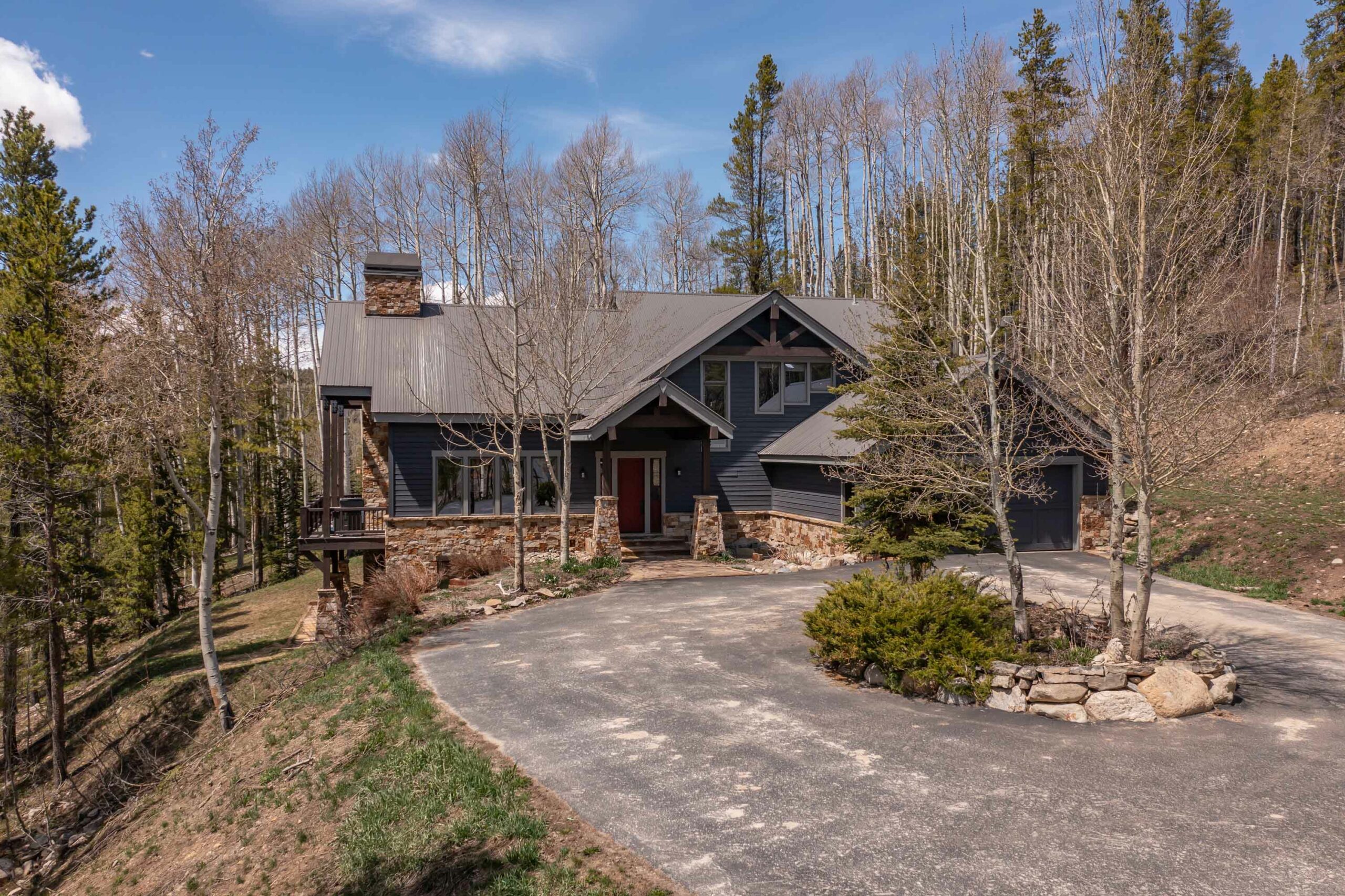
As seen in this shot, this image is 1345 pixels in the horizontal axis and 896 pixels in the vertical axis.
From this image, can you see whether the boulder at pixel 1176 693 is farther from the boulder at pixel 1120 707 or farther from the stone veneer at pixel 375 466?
the stone veneer at pixel 375 466

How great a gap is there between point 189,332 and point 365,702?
6.48m

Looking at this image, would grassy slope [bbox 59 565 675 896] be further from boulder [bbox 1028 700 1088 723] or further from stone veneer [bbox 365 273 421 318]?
stone veneer [bbox 365 273 421 318]

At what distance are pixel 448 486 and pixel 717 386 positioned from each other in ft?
26.2

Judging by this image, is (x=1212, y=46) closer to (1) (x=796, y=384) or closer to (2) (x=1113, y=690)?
(1) (x=796, y=384)

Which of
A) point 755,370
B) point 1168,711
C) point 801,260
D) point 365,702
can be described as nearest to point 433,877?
point 365,702

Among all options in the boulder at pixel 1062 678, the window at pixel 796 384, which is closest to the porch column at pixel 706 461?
the window at pixel 796 384

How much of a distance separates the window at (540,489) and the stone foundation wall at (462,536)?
0.45 meters

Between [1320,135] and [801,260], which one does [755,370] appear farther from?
[1320,135]

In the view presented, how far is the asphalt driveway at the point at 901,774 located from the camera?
5555 millimetres

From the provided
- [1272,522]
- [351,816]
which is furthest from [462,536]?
[1272,522]

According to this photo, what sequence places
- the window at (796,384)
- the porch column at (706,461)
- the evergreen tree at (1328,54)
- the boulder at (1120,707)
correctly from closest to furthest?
the boulder at (1120,707) → the porch column at (706,461) → the window at (796,384) → the evergreen tree at (1328,54)

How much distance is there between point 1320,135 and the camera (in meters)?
32.2

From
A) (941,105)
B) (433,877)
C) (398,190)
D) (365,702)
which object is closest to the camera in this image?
(433,877)

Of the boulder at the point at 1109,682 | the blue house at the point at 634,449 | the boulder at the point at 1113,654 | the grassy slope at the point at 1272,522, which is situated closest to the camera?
the boulder at the point at 1109,682
